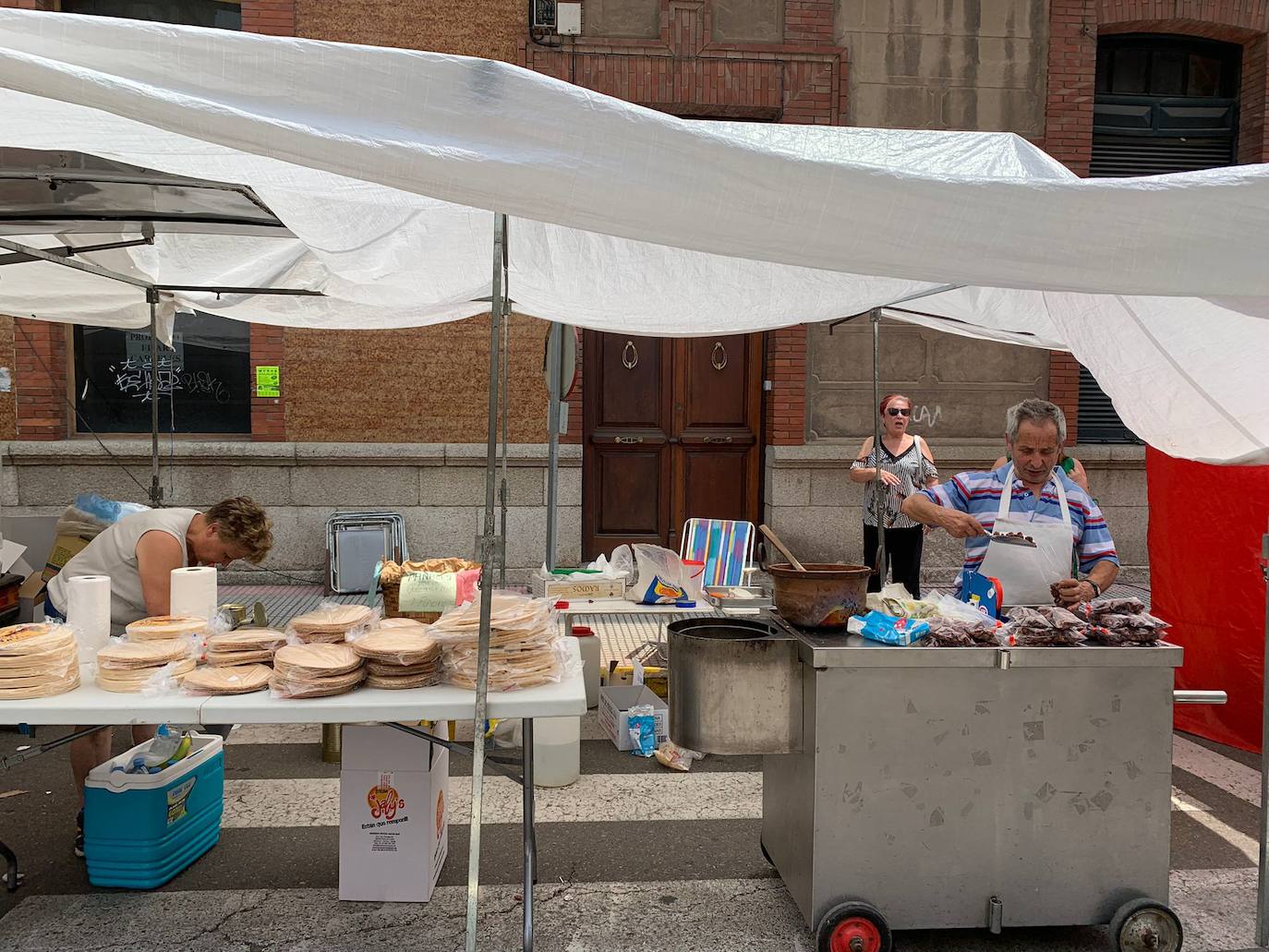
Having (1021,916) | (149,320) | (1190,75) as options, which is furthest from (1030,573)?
(1190,75)

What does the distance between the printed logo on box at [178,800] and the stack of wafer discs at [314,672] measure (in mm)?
1002

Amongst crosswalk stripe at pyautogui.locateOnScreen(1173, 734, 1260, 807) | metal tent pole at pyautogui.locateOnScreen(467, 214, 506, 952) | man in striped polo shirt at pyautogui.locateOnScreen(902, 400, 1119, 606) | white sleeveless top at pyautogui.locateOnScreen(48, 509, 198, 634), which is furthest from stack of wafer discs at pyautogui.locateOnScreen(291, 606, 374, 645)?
crosswalk stripe at pyautogui.locateOnScreen(1173, 734, 1260, 807)

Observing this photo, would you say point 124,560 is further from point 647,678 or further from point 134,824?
point 647,678

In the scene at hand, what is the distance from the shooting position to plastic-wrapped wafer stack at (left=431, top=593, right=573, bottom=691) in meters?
3.02

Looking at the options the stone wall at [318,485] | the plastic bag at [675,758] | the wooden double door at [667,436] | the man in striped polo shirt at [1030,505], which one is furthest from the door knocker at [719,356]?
the man in striped polo shirt at [1030,505]

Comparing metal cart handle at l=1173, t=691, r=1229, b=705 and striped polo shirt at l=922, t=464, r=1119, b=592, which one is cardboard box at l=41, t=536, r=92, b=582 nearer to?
striped polo shirt at l=922, t=464, r=1119, b=592

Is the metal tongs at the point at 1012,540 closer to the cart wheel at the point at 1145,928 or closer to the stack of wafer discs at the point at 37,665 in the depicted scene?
the cart wheel at the point at 1145,928

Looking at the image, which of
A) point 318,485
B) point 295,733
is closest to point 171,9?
point 318,485

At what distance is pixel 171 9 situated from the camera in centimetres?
905

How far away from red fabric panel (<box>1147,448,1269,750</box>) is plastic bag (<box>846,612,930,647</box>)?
287 centimetres

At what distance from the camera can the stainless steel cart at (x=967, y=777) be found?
3.07 meters

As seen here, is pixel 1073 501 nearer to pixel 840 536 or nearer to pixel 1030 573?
pixel 1030 573

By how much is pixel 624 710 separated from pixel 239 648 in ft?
8.32

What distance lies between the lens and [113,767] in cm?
351
